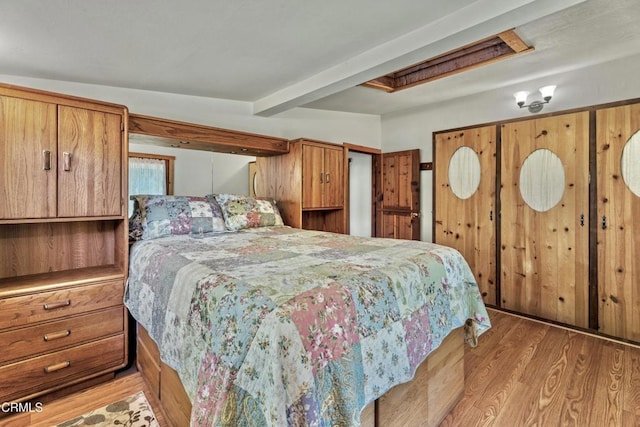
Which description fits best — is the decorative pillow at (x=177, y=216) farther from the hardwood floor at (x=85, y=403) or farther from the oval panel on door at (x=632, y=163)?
the oval panel on door at (x=632, y=163)

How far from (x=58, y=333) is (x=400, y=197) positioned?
388 cm

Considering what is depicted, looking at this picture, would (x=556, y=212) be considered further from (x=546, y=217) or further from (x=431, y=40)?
(x=431, y=40)

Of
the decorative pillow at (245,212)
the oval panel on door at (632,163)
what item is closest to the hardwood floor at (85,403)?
the decorative pillow at (245,212)

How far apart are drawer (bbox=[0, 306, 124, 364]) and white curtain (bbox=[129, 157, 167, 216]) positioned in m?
1.02

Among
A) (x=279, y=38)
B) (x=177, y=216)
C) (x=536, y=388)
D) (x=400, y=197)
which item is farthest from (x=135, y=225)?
(x=400, y=197)

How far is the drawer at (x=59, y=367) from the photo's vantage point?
5.71 ft

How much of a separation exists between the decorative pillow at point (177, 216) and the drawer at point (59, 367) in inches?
30.8

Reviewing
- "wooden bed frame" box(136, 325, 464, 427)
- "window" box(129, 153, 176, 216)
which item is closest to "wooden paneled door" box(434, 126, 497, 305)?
"wooden bed frame" box(136, 325, 464, 427)

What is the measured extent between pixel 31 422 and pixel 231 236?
1517 mm

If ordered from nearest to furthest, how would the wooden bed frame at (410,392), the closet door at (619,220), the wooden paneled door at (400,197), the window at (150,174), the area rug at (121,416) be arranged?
the wooden bed frame at (410,392) < the area rug at (121,416) < the closet door at (619,220) < the window at (150,174) < the wooden paneled door at (400,197)

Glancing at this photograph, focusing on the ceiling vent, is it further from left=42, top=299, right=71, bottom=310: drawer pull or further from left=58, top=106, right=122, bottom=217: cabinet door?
left=42, top=299, right=71, bottom=310: drawer pull

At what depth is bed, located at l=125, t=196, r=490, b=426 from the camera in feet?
3.02

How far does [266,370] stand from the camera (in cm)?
89

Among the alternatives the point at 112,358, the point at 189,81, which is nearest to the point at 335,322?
the point at 112,358
